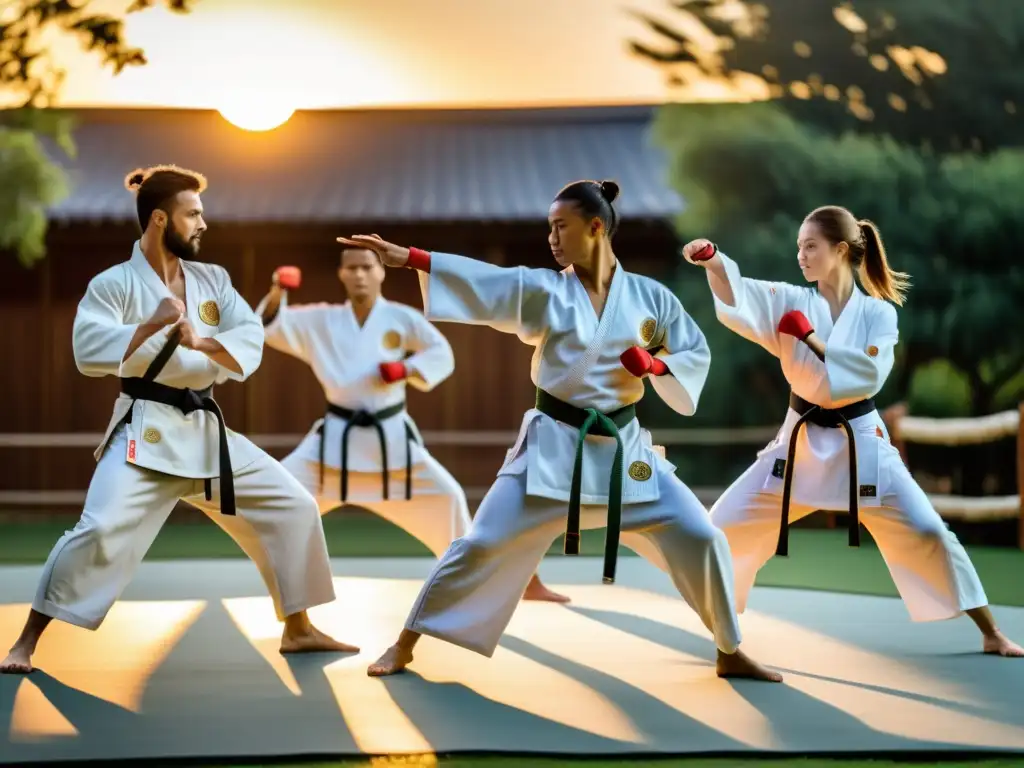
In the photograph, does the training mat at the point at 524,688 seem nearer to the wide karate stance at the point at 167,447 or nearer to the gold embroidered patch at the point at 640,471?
the wide karate stance at the point at 167,447

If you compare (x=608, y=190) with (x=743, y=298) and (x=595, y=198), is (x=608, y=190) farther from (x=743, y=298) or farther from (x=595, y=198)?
(x=743, y=298)

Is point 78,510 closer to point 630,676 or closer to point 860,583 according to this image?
point 860,583

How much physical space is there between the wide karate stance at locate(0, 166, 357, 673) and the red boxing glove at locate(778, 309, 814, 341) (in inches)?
57.6

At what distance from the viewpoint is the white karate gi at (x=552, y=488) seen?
3.36m

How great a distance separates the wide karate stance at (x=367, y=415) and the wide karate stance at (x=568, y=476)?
169cm

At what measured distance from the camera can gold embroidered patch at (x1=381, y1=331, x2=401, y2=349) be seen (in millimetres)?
5262

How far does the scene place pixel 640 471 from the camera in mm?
3398

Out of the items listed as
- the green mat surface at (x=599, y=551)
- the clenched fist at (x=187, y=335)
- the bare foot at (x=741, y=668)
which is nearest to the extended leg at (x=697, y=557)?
the bare foot at (x=741, y=668)

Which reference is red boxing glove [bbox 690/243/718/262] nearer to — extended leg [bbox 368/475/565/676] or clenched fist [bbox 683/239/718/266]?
clenched fist [bbox 683/239/718/266]

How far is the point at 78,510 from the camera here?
9.09m

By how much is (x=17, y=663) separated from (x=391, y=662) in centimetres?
97

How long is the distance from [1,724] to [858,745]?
1.85 meters

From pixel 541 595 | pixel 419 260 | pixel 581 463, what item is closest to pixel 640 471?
pixel 581 463

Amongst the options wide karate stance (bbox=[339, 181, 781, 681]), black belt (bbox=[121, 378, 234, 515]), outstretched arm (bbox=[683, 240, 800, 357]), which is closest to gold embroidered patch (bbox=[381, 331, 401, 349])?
black belt (bbox=[121, 378, 234, 515])
